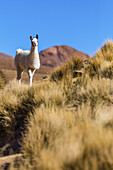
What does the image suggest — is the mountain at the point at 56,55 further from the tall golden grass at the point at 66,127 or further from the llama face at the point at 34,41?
the tall golden grass at the point at 66,127

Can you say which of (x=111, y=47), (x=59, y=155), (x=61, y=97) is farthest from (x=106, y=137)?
(x=111, y=47)

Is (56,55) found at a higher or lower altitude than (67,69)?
higher

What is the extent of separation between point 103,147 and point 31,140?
1.37m

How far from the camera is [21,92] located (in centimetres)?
705

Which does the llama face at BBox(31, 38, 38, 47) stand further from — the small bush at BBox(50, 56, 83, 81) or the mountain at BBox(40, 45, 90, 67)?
the mountain at BBox(40, 45, 90, 67)

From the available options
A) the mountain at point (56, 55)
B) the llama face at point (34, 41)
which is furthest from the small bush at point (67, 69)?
the mountain at point (56, 55)

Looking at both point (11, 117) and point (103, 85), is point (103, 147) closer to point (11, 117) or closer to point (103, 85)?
point (103, 85)

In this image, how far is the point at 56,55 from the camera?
4847 inches

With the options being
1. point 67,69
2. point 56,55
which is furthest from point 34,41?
point 56,55

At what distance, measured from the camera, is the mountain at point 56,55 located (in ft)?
387

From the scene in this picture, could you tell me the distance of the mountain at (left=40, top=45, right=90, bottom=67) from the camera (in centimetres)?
11792

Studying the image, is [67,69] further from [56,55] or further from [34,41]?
[56,55]

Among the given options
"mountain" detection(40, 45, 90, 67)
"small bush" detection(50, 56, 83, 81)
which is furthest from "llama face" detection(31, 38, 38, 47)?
"mountain" detection(40, 45, 90, 67)

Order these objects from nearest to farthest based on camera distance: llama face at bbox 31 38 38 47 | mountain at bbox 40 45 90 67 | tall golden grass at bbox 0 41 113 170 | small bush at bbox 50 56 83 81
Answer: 1. tall golden grass at bbox 0 41 113 170
2. small bush at bbox 50 56 83 81
3. llama face at bbox 31 38 38 47
4. mountain at bbox 40 45 90 67
